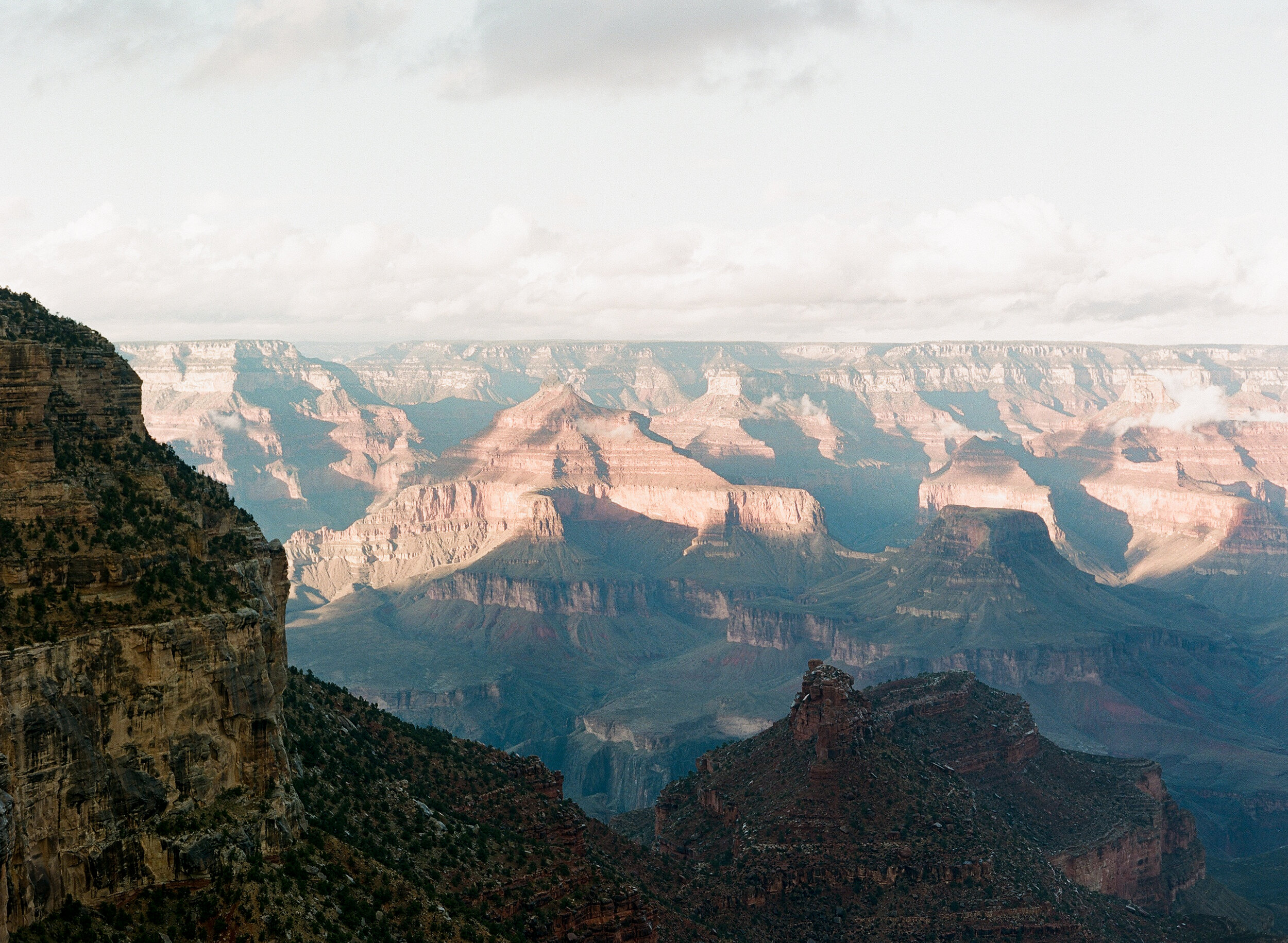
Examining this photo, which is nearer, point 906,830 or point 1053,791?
point 906,830

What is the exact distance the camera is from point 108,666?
30.4 metres

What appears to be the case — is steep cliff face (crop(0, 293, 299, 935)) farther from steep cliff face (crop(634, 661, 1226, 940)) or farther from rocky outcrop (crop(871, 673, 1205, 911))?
rocky outcrop (crop(871, 673, 1205, 911))

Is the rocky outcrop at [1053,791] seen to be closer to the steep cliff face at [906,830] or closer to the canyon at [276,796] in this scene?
the steep cliff face at [906,830]

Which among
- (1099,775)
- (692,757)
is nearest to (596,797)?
(692,757)

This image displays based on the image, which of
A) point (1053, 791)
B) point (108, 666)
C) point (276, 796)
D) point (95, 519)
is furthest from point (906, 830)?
point (108, 666)

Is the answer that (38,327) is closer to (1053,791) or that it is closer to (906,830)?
(906,830)

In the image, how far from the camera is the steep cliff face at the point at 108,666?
2888cm

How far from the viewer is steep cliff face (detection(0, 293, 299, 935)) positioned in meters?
28.9

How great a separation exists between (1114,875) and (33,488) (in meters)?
87.5

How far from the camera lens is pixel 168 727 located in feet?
103

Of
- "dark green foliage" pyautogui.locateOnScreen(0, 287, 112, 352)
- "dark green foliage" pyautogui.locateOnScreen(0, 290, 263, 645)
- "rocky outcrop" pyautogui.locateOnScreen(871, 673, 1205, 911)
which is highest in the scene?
"dark green foliage" pyautogui.locateOnScreen(0, 287, 112, 352)

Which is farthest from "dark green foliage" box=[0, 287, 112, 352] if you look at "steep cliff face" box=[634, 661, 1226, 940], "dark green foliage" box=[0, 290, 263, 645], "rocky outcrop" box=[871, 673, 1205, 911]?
"rocky outcrop" box=[871, 673, 1205, 911]

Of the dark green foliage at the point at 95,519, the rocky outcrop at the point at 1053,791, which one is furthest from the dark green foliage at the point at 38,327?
the rocky outcrop at the point at 1053,791

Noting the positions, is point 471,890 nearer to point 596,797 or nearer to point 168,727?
point 168,727
